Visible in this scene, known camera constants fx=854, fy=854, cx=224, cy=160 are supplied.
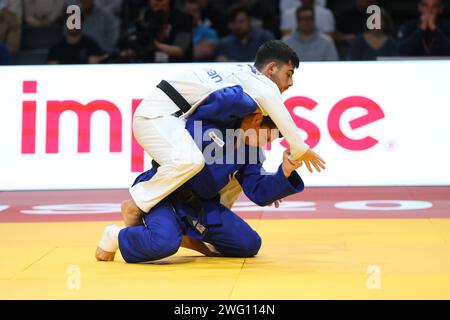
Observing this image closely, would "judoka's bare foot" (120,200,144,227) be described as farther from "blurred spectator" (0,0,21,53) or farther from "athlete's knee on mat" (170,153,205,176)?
"blurred spectator" (0,0,21,53)

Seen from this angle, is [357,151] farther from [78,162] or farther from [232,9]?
[232,9]

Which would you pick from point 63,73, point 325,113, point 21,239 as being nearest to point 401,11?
point 325,113

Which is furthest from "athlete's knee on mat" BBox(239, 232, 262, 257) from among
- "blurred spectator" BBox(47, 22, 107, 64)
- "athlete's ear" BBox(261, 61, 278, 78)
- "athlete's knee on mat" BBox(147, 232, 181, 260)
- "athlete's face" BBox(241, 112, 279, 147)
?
"blurred spectator" BBox(47, 22, 107, 64)

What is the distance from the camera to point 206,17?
12125 mm

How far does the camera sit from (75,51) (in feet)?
35.7

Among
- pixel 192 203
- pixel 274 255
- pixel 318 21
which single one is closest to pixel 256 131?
pixel 192 203

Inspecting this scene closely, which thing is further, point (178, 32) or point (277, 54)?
point (178, 32)

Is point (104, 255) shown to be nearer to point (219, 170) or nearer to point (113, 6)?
point (219, 170)

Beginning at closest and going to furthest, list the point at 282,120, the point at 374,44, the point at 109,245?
the point at 282,120 < the point at 109,245 < the point at 374,44

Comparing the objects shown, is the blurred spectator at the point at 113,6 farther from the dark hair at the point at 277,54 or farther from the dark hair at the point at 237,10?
the dark hair at the point at 277,54

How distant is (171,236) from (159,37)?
5.95 metres

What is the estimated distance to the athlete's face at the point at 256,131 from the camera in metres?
5.48

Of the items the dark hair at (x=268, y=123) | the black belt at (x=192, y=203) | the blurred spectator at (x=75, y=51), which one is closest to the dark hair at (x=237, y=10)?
the blurred spectator at (x=75, y=51)

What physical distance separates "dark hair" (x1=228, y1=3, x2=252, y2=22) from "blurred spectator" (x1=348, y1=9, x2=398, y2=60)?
5.11 ft
